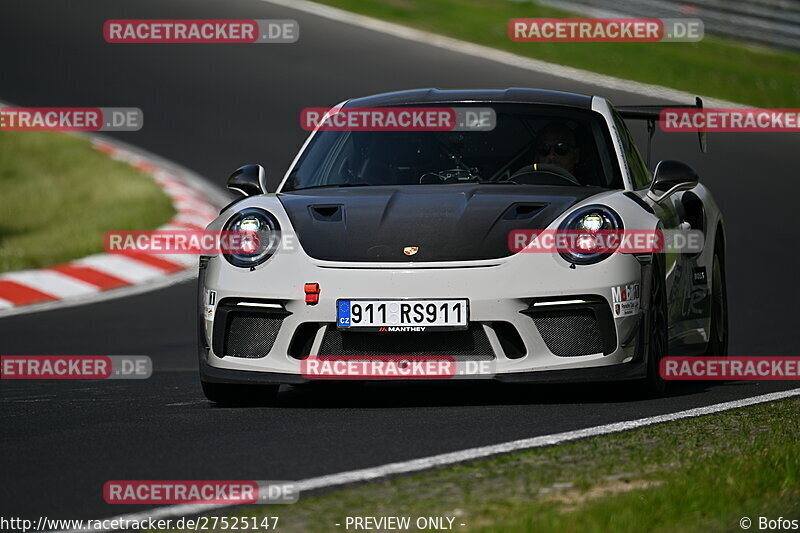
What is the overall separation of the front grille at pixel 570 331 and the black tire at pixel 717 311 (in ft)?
6.18

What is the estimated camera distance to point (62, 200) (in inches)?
634

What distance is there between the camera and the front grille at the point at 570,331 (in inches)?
251

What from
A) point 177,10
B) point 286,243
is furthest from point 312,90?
point 286,243

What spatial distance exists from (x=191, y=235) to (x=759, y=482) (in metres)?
9.59

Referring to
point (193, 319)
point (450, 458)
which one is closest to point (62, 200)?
point (193, 319)

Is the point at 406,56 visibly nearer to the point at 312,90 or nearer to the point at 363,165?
the point at 312,90

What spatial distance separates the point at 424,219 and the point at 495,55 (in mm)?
15269

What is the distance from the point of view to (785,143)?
18.0 m
